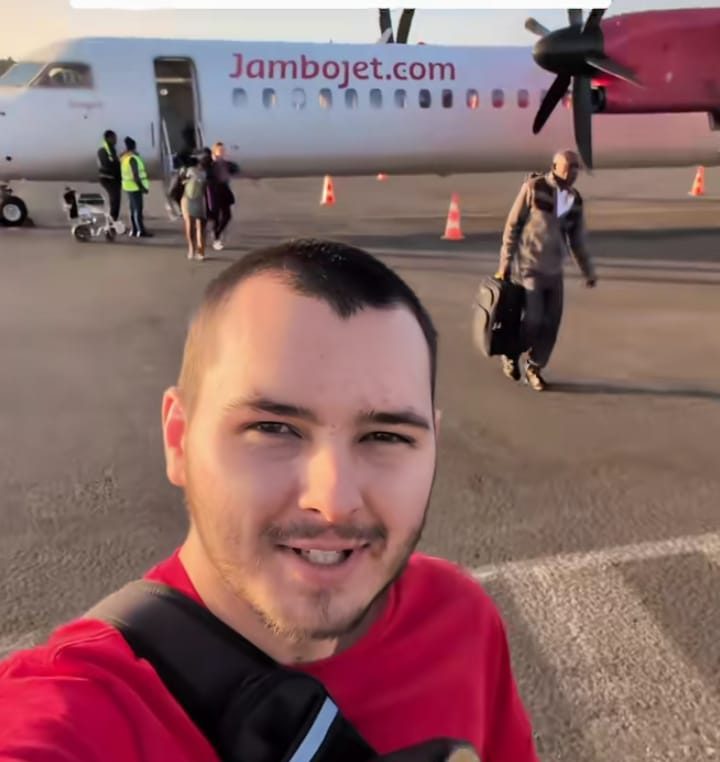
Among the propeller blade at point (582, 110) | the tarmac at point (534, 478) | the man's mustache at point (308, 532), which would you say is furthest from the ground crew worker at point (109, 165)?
the man's mustache at point (308, 532)

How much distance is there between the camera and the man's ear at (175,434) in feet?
4.18

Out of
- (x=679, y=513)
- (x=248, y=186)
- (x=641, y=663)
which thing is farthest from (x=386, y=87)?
(x=641, y=663)

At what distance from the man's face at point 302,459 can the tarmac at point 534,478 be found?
1.22 ft

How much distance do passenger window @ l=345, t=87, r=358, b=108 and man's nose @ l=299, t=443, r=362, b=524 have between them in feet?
48.2

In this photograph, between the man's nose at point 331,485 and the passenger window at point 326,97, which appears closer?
the man's nose at point 331,485

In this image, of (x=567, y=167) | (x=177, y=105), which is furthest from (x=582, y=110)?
(x=177, y=105)

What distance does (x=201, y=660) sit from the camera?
1.14 meters

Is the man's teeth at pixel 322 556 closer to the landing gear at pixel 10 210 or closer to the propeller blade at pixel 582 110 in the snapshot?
the propeller blade at pixel 582 110

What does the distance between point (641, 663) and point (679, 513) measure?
5.12 ft

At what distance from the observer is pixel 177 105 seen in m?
15.1

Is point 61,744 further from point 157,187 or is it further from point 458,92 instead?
point 157,187

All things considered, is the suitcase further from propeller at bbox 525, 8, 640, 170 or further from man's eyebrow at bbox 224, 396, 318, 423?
propeller at bbox 525, 8, 640, 170

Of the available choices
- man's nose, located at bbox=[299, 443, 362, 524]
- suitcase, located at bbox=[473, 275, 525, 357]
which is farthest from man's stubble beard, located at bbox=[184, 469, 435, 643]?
suitcase, located at bbox=[473, 275, 525, 357]

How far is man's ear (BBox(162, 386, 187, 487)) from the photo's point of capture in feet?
4.18
